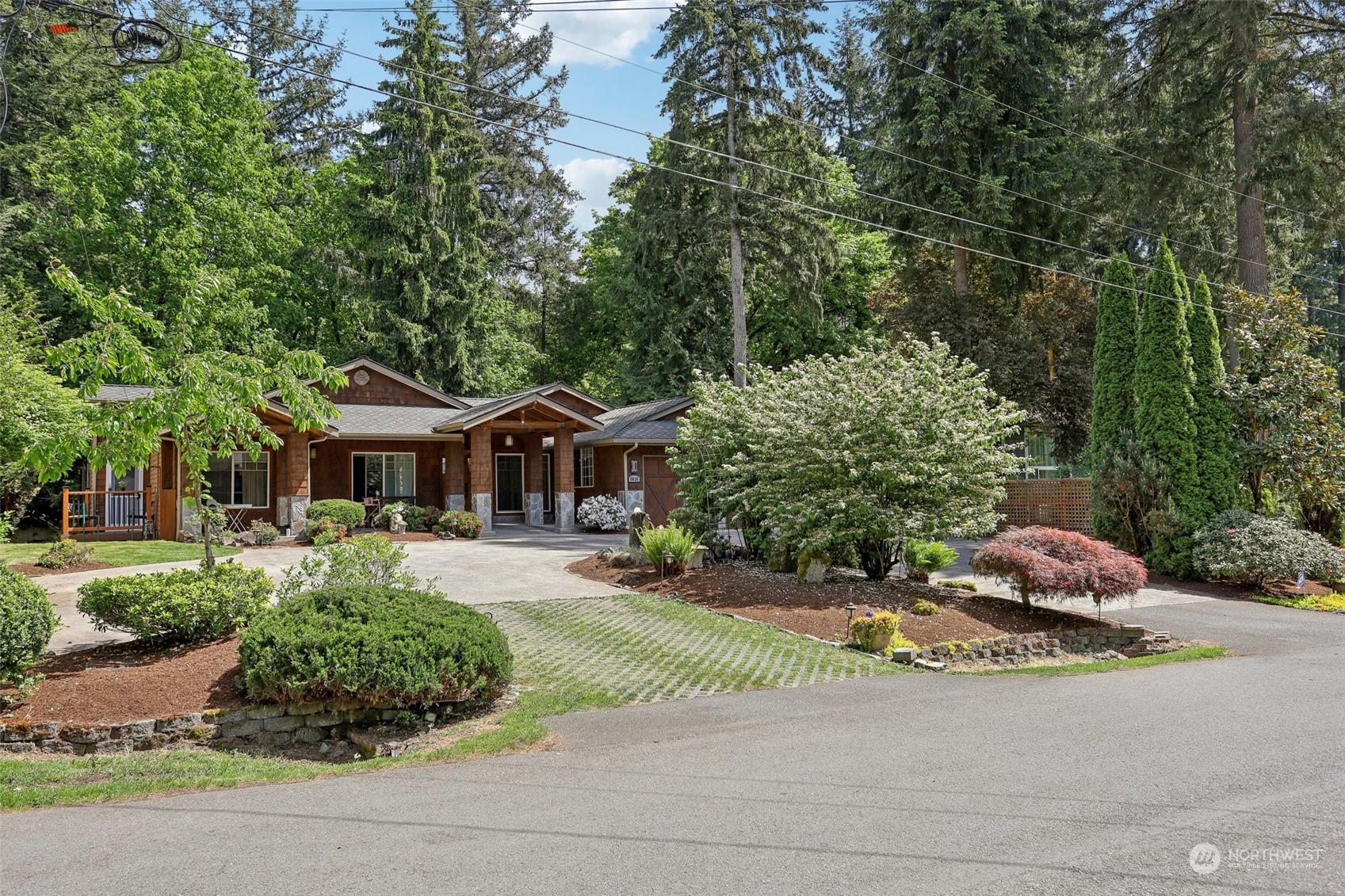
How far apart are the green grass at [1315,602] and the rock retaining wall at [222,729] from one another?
13.2m

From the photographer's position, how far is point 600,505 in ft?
79.7

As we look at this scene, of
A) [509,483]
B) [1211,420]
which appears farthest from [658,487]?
[1211,420]

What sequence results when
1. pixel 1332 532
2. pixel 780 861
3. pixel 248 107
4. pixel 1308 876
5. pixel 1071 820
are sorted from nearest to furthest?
pixel 1308 876 < pixel 780 861 < pixel 1071 820 < pixel 1332 532 < pixel 248 107

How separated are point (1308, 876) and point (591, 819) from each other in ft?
11.4

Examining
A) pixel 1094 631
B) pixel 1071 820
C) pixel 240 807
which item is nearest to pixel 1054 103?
pixel 1094 631

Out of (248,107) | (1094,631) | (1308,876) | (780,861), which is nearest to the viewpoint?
(1308,876)

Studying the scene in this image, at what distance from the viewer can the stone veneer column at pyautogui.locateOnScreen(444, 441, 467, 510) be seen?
79.6ft

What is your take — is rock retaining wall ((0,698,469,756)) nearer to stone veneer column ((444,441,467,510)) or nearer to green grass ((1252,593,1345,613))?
green grass ((1252,593,1345,613))

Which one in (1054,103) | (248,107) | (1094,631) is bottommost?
(1094,631)

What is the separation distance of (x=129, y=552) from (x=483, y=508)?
27.9 feet

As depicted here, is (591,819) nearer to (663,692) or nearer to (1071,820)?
(1071,820)

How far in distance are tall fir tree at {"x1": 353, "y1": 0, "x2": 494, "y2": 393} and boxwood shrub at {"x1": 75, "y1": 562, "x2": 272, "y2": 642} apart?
72.8ft

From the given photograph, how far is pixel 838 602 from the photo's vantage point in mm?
11695

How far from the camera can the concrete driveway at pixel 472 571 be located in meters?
10.4
